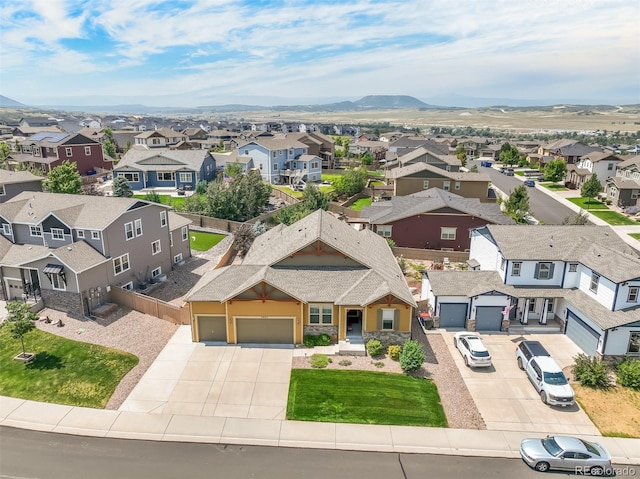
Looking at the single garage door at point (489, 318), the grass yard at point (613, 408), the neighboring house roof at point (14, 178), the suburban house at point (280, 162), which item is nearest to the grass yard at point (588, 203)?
the suburban house at point (280, 162)

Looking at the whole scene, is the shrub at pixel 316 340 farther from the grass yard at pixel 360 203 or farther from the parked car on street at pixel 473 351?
the grass yard at pixel 360 203

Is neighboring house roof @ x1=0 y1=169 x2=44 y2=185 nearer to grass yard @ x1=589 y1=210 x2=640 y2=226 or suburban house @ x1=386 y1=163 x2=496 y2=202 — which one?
suburban house @ x1=386 y1=163 x2=496 y2=202

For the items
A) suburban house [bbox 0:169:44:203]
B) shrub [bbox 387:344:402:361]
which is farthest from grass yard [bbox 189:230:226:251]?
shrub [bbox 387:344:402:361]

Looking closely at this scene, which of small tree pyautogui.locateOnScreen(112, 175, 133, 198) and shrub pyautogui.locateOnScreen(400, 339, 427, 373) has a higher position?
small tree pyautogui.locateOnScreen(112, 175, 133, 198)

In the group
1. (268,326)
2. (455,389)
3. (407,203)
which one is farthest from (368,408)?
(407,203)

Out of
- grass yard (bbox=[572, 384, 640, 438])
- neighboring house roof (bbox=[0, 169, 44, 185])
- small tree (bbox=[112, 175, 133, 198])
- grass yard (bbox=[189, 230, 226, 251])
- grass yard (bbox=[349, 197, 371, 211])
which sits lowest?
grass yard (bbox=[572, 384, 640, 438])

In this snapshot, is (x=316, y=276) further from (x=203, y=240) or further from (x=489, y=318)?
(x=203, y=240)

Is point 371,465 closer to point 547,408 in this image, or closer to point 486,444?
point 486,444
